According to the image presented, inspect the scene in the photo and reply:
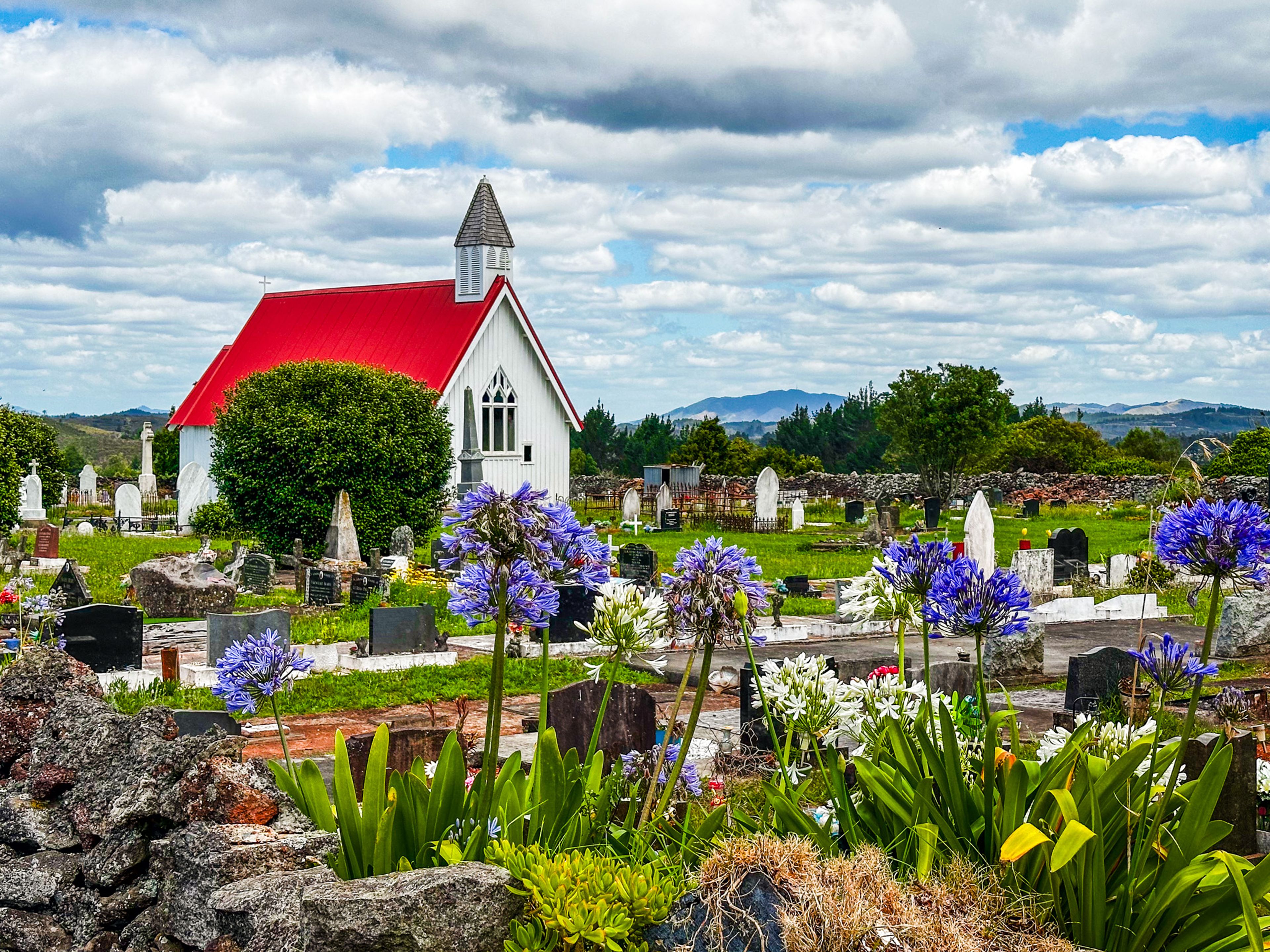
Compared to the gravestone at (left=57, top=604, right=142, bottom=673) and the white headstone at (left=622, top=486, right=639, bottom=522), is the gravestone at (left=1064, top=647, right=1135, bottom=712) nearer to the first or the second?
the gravestone at (left=57, top=604, right=142, bottom=673)

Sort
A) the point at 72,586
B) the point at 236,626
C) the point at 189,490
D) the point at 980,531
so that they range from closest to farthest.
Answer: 1. the point at 236,626
2. the point at 72,586
3. the point at 980,531
4. the point at 189,490

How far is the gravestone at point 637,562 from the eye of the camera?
20.5m

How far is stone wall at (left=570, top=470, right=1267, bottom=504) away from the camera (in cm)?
5022

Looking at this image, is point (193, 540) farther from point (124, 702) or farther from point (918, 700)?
point (918, 700)

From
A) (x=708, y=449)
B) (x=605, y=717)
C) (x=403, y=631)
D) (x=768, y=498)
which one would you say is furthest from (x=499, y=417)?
(x=605, y=717)

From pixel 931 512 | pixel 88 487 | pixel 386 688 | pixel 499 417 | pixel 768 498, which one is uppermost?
pixel 499 417

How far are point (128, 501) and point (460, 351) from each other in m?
10.9

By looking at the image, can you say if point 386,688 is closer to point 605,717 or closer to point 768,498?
point 605,717

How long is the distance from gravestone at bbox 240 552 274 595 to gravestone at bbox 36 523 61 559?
6.08m

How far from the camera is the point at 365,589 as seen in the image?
1936 cm

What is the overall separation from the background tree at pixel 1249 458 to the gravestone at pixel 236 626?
119 feet

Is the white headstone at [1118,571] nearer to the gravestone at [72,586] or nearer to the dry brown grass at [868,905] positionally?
the gravestone at [72,586]

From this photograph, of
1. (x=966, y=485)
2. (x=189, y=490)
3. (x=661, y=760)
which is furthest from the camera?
(x=966, y=485)

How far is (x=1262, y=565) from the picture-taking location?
3.66m
